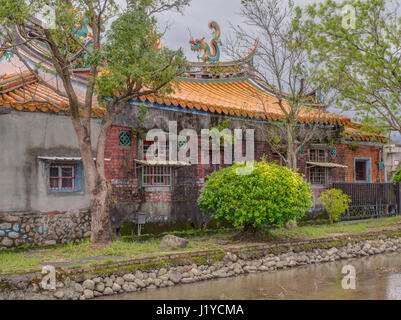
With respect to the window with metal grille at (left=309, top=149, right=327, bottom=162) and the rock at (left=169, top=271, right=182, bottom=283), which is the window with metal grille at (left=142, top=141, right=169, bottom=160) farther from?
the window with metal grille at (left=309, top=149, right=327, bottom=162)

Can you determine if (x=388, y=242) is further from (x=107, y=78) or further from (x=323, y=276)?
(x=107, y=78)

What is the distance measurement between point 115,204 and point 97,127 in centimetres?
198

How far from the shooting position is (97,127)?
12.2 metres

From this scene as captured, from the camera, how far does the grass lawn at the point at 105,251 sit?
358 inches

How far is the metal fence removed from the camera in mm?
17375

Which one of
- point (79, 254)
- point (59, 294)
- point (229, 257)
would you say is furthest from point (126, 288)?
point (229, 257)

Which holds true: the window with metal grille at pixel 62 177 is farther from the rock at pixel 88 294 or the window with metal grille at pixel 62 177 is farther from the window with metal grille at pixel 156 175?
the rock at pixel 88 294

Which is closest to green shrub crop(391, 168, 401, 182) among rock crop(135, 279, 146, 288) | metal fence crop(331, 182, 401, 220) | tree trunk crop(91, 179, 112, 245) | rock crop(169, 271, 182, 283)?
metal fence crop(331, 182, 401, 220)

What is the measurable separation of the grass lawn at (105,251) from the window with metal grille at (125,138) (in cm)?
257

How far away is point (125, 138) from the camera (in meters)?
12.7

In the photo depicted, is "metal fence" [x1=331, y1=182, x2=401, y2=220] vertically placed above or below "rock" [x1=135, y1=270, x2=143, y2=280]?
above

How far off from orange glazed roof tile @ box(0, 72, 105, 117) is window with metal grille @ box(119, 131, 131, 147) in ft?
2.66

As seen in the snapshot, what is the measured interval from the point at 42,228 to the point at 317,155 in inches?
403
